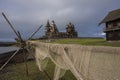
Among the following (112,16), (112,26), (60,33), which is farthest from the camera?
(60,33)

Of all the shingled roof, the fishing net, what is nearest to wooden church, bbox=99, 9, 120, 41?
the shingled roof

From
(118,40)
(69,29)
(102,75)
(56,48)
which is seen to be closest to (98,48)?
(102,75)

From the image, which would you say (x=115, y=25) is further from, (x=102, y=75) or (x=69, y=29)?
(x=102, y=75)

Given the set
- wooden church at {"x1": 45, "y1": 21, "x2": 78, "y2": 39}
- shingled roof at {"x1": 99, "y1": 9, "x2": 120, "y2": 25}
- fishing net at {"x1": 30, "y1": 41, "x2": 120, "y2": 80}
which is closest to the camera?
fishing net at {"x1": 30, "y1": 41, "x2": 120, "y2": 80}

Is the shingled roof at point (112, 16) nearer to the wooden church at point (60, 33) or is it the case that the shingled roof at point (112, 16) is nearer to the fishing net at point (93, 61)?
the wooden church at point (60, 33)

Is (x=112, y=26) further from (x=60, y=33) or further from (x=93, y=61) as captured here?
(x=93, y=61)

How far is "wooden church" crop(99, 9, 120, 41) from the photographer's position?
4544 cm

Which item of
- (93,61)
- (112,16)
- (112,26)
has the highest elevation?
(112,16)

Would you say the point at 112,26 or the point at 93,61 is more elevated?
the point at 112,26

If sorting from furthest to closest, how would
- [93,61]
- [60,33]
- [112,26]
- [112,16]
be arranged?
[60,33]
[112,16]
[112,26]
[93,61]

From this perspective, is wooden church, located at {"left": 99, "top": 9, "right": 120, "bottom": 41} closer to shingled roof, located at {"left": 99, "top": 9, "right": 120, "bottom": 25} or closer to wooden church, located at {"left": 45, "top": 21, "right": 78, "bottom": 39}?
shingled roof, located at {"left": 99, "top": 9, "right": 120, "bottom": 25}

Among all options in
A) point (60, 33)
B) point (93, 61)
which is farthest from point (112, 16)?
point (93, 61)

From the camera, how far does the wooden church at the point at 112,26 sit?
45444 mm

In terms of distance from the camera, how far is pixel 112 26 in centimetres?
4700
